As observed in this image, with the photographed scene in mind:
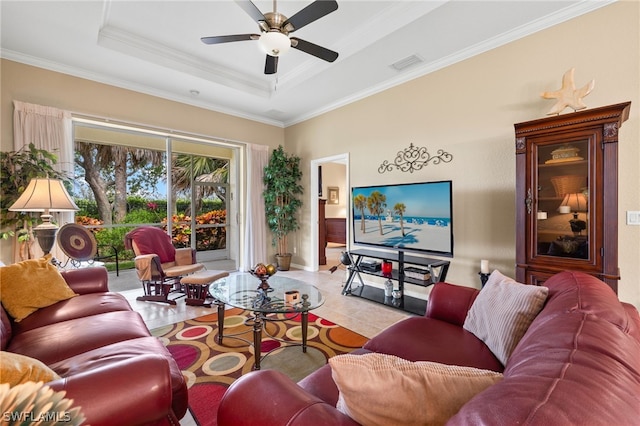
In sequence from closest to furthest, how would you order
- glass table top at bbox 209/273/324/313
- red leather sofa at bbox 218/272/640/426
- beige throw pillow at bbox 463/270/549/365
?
1. red leather sofa at bbox 218/272/640/426
2. beige throw pillow at bbox 463/270/549/365
3. glass table top at bbox 209/273/324/313

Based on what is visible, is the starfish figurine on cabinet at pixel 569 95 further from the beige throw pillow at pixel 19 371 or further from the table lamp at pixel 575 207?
the beige throw pillow at pixel 19 371

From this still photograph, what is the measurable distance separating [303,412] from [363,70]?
3801 mm

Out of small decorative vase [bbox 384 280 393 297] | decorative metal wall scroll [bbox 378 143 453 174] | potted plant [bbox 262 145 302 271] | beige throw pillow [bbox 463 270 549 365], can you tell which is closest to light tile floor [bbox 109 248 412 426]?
small decorative vase [bbox 384 280 393 297]

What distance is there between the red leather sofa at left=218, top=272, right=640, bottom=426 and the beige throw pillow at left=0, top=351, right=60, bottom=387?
550 mm

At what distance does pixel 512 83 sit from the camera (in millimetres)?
2963

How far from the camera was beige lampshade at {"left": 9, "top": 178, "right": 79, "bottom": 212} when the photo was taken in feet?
8.25

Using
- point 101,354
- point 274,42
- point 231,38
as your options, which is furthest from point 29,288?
point 274,42

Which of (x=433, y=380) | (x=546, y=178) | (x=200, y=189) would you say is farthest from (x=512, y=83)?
(x=200, y=189)

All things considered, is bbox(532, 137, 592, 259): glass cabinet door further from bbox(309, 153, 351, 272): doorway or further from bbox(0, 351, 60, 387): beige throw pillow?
bbox(0, 351, 60, 387): beige throw pillow

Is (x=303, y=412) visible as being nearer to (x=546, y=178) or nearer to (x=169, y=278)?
(x=546, y=178)

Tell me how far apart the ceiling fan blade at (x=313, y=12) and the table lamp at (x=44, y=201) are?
2.57 m

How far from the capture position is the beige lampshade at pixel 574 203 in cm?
224

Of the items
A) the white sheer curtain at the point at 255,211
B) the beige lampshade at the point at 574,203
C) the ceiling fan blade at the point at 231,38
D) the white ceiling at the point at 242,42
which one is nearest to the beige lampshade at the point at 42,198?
the white ceiling at the point at 242,42

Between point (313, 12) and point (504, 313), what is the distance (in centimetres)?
230
